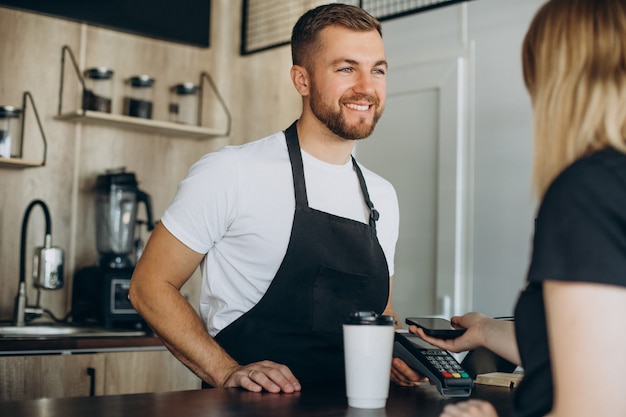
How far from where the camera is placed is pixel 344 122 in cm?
187

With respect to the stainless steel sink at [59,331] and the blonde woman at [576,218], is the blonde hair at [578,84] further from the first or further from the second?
the stainless steel sink at [59,331]

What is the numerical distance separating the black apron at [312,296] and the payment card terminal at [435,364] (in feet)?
0.72

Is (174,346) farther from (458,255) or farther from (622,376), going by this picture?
(458,255)

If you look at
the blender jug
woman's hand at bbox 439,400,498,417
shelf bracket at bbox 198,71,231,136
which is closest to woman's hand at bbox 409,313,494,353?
woman's hand at bbox 439,400,498,417

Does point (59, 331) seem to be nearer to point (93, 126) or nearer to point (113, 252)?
point (113, 252)

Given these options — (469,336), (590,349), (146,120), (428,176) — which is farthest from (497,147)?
(590,349)

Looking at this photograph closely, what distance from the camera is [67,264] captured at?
339cm

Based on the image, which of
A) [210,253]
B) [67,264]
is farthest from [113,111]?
[210,253]

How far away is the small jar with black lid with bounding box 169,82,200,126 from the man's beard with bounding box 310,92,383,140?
190cm

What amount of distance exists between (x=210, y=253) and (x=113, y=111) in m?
1.92

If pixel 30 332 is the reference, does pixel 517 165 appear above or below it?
above

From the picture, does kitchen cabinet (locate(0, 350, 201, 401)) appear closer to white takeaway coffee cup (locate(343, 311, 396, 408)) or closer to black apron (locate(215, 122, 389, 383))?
black apron (locate(215, 122, 389, 383))

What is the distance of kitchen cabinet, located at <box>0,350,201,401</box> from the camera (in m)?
2.66

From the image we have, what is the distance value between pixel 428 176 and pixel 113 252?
1350 mm
